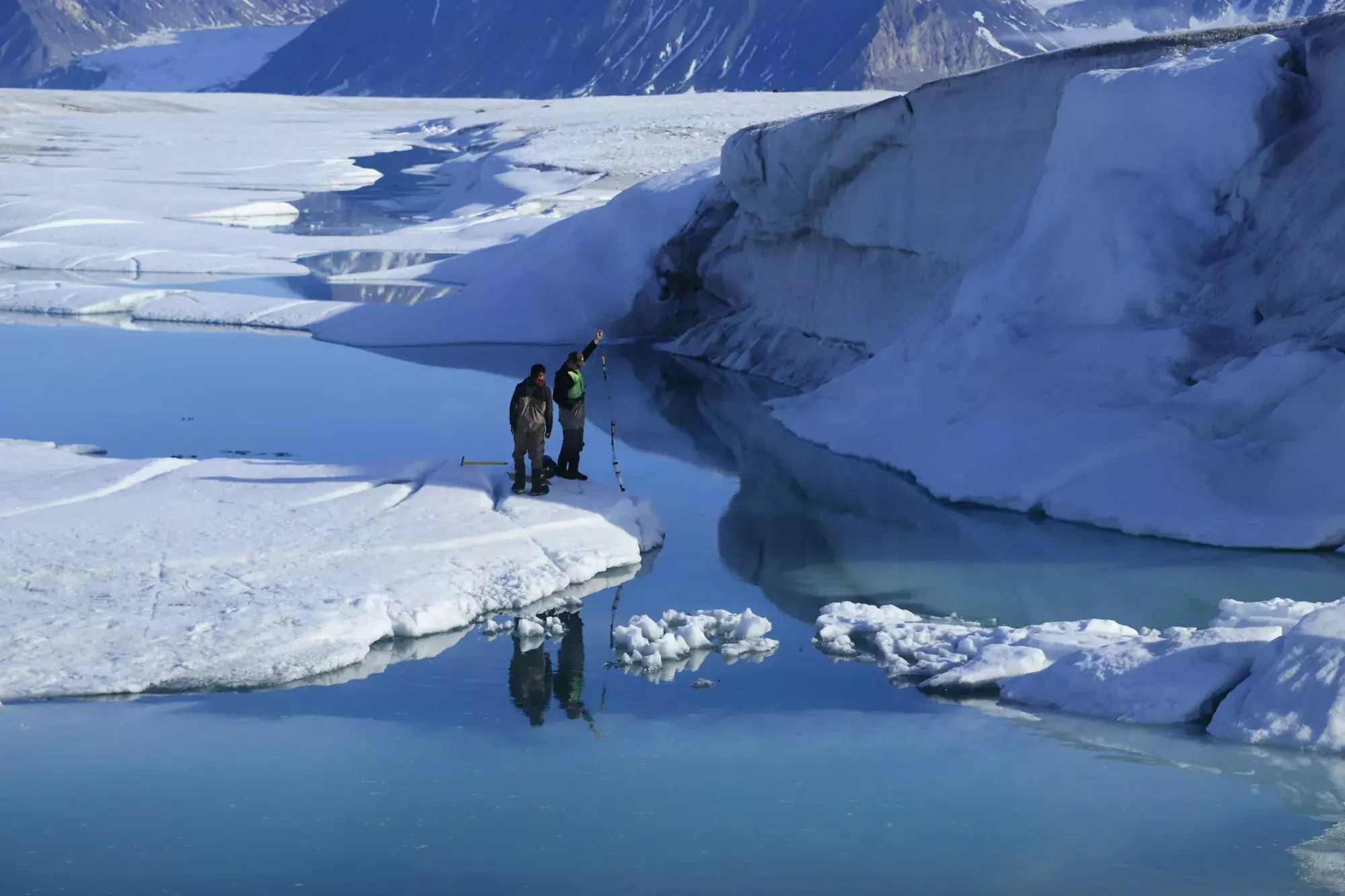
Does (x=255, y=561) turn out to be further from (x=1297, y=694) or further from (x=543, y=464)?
(x=1297, y=694)

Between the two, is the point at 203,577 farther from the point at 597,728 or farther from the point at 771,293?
the point at 771,293

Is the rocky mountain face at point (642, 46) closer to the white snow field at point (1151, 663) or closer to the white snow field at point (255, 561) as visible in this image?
the white snow field at point (255, 561)

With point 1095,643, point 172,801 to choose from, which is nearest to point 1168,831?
point 1095,643

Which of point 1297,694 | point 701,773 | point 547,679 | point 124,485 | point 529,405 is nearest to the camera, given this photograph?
A: point 701,773

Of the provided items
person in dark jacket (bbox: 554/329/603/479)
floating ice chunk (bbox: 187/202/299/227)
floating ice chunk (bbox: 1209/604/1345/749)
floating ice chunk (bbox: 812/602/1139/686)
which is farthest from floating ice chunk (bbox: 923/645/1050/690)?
floating ice chunk (bbox: 187/202/299/227)

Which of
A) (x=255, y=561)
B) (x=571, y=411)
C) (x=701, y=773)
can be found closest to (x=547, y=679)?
(x=701, y=773)
